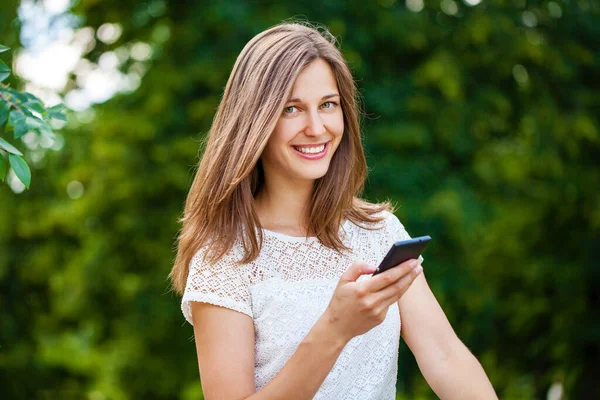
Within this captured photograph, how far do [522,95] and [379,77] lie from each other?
1131 millimetres

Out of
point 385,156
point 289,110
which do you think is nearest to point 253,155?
point 289,110

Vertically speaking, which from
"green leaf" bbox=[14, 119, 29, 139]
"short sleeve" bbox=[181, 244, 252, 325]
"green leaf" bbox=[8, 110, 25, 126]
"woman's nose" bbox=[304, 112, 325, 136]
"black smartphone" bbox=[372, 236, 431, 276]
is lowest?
"short sleeve" bbox=[181, 244, 252, 325]

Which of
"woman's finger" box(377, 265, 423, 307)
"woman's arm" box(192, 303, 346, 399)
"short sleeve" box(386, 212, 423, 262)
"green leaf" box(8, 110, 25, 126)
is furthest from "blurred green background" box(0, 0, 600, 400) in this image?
"woman's finger" box(377, 265, 423, 307)

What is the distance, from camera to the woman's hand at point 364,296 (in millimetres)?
1737

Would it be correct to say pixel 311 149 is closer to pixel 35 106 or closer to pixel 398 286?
pixel 398 286

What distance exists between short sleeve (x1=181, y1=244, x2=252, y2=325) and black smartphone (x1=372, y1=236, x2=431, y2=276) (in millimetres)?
433

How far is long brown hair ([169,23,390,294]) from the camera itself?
2084 mm

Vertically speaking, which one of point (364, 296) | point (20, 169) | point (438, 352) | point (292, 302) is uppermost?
point (20, 169)

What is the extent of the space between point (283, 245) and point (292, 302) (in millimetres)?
176

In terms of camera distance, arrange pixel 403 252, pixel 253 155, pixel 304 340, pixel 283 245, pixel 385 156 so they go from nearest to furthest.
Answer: pixel 403 252 → pixel 304 340 → pixel 253 155 → pixel 283 245 → pixel 385 156

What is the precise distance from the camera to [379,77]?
19.6 feet

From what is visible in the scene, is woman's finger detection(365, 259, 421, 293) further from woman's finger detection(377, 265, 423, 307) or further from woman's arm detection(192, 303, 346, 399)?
woman's arm detection(192, 303, 346, 399)

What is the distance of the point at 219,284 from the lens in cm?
205

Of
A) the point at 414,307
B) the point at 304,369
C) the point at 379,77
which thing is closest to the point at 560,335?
the point at 379,77
